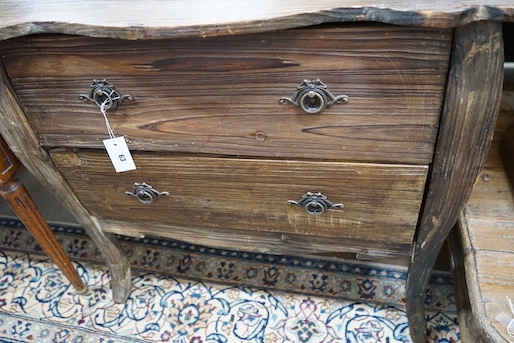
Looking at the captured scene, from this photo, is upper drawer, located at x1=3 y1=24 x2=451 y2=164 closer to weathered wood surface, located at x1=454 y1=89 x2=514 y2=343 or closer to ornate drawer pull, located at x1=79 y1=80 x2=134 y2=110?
ornate drawer pull, located at x1=79 y1=80 x2=134 y2=110

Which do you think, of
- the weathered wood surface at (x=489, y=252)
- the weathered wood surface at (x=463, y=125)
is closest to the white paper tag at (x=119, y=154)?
the weathered wood surface at (x=463, y=125)

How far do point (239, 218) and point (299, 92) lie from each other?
0.33 metres

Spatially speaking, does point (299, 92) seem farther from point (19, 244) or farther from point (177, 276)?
point (19, 244)

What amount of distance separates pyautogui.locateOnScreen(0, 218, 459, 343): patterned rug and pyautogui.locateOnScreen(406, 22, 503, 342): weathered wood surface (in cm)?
35

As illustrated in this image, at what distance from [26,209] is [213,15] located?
2.33 feet

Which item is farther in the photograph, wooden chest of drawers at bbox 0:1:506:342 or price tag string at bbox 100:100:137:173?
price tag string at bbox 100:100:137:173

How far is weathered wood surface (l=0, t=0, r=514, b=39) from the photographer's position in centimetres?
47

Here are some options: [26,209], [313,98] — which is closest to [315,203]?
[313,98]

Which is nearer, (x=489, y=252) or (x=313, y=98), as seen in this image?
(x=313, y=98)

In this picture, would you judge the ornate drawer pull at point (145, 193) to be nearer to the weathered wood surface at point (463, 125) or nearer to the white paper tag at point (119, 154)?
the white paper tag at point (119, 154)

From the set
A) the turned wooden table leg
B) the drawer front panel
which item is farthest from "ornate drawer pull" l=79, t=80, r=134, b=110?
the turned wooden table leg

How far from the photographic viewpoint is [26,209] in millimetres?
1010

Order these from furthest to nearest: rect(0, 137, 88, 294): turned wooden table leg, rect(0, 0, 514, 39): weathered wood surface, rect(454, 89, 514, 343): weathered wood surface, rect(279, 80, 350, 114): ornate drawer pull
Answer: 1. rect(0, 137, 88, 294): turned wooden table leg
2. rect(454, 89, 514, 343): weathered wood surface
3. rect(279, 80, 350, 114): ornate drawer pull
4. rect(0, 0, 514, 39): weathered wood surface

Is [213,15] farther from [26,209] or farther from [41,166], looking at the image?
[26,209]
